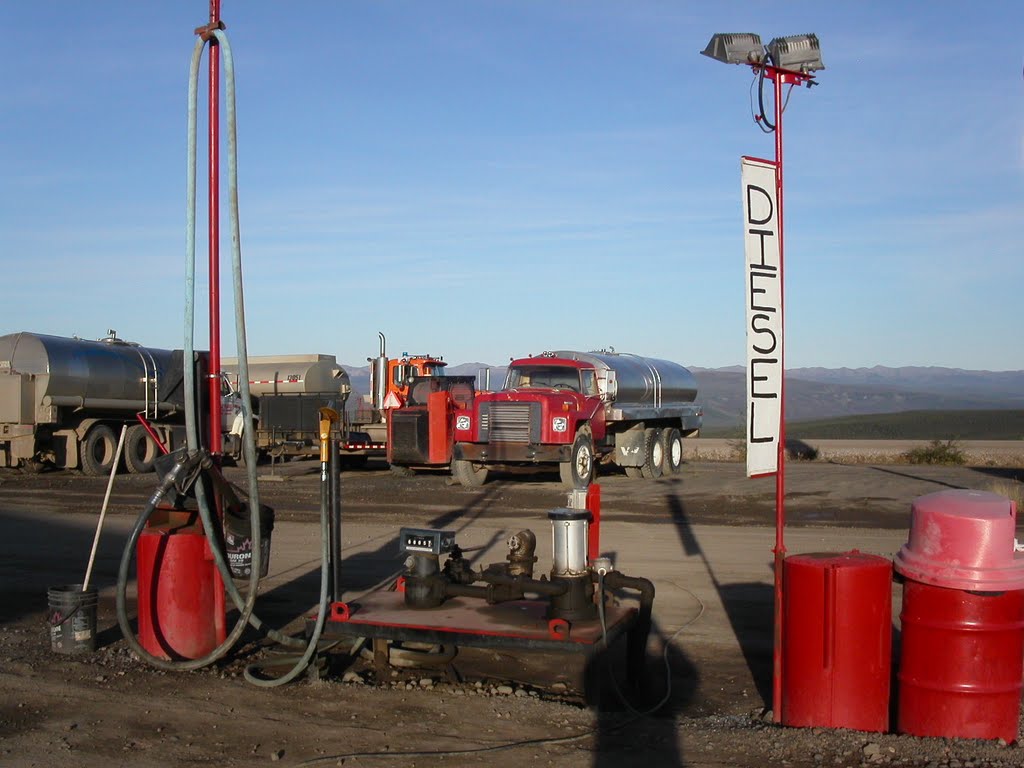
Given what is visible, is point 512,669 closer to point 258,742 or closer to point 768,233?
point 258,742

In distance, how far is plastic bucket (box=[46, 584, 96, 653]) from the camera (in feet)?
24.7

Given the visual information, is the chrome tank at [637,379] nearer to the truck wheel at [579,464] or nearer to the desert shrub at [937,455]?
the truck wheel at [579,464]

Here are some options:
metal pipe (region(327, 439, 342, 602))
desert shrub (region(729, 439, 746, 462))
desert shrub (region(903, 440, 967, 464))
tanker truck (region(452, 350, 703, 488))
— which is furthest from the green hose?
desert shrub (region(729, 439, 746, 462))

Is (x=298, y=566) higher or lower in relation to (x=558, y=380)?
lower

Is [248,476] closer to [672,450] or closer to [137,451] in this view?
[672,450]

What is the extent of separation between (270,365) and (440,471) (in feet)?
21.9

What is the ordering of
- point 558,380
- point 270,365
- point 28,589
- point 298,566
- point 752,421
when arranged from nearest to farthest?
point 752,421 < point 28,589 < point 298,566 < point 558,380 < point 270,365

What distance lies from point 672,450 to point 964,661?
64.9 feet

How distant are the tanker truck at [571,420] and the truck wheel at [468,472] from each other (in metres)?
0.02

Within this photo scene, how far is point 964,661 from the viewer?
5559 mm

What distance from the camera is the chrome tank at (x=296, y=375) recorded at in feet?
94.4

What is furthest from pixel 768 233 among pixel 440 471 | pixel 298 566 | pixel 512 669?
pixel 440 471

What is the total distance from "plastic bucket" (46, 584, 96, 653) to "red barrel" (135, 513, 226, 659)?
538mm

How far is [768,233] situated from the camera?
627cm
